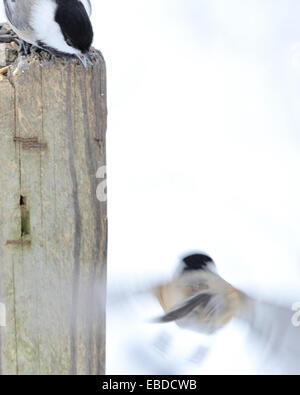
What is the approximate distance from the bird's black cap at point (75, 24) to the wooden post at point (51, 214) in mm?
36

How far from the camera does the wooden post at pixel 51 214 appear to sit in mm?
782

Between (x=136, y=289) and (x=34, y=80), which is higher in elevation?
(x=34, y=80)

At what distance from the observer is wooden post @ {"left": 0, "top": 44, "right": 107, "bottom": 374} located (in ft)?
2.57

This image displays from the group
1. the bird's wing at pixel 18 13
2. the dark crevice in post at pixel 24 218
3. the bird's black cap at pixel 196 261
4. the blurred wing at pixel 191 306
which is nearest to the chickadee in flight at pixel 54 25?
the bird's wing at pixel 18 13

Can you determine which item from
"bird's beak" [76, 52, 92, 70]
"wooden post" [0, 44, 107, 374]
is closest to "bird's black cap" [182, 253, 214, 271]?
"wooden post" [0, 44, 107, 374]

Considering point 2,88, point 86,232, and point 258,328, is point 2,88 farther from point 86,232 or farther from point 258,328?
point 258,328

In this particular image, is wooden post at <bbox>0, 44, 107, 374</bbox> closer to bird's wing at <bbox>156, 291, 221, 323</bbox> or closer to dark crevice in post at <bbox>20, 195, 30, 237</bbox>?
dark crevice in post at <bbox>20, 195, 30, 237</bbox>

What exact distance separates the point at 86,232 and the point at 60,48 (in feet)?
1.01

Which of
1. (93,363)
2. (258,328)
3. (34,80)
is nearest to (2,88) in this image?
(34,80)

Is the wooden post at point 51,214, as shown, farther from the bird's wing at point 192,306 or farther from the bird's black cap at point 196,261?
the bird's black cap at point 196,261

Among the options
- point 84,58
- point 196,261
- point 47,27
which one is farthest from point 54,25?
point 196,261

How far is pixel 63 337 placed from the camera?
0.85 metres

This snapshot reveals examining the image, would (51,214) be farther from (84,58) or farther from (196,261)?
(196,261)

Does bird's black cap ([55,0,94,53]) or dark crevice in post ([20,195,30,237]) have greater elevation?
bird's black cap ([55,0,94,53])
